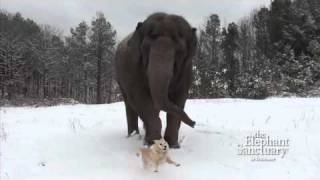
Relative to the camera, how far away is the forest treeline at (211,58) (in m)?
38.7

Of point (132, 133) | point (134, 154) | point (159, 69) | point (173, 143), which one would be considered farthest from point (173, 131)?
point (159, 69)

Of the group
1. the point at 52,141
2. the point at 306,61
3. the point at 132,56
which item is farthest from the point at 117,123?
the point at 306,61

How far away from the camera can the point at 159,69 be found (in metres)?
8.14

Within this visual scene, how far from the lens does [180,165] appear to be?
26.5 ft

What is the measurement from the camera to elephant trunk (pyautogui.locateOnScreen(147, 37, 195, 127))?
26.5ft

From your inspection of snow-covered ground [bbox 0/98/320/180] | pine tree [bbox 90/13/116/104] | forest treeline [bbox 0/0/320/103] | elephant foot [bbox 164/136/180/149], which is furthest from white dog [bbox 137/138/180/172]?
pine tree [bbox 90/13/116/104]

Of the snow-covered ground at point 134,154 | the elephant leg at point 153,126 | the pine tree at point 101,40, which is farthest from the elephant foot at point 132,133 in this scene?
the pine tree at point 101,40

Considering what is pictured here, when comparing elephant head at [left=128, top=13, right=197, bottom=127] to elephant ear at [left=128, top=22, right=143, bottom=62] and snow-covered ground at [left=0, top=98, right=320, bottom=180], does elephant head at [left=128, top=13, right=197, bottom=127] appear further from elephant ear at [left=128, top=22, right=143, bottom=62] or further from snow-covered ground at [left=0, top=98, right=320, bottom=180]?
snow-covered ground at [left=0, top=98, right=320, bottom=180]

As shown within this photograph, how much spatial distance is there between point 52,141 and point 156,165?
10.1 feet

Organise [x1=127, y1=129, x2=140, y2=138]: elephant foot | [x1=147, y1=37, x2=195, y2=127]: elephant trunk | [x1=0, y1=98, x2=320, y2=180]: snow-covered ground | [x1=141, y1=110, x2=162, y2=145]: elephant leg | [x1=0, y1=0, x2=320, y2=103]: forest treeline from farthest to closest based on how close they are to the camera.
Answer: [x1=0, y1=0, x2=320, y2=103]: forest treeline → [x1=127, y1=129, x2=140, y2=138]: elephant foot → [x1=141, y1=110, x2=162, y2=145]: elephant leg → [x1=147, y1=37, x2=195, y2=127]: elephant trunk → [x1=0, y1=98, x2=320, y2=180]: snow-covered ground

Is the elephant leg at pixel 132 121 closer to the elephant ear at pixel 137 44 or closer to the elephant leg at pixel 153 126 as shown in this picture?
the elephant leg at pixel 153 126

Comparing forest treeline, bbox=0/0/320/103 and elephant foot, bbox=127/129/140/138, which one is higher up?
forest treeline, bbox=0/0/320/103

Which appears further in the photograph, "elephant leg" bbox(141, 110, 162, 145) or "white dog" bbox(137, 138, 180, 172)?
"elephant leg" bbox(141, 110, 162, 145)

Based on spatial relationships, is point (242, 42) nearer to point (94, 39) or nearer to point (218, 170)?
point (94, 39)
